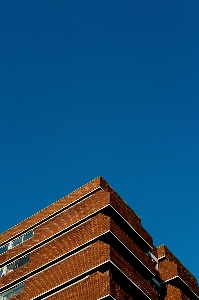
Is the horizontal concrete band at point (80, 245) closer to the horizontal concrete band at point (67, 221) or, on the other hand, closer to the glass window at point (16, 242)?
the horizontal concrete band at point (67, 221)

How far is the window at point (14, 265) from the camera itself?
46312 mm

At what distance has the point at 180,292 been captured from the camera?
45844 mm

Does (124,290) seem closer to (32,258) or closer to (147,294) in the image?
(147,294)

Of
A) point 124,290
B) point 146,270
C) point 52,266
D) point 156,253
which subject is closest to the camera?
point 124,290

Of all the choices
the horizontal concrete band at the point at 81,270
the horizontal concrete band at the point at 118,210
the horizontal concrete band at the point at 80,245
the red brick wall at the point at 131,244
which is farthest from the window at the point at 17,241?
the red brick wall at the point at 131,244

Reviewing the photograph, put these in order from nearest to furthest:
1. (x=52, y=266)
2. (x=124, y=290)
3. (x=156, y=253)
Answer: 1. (x=124, y=290)
2. (x=52, y=266)
3. (x=156, y=253)

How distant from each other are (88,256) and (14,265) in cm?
1216

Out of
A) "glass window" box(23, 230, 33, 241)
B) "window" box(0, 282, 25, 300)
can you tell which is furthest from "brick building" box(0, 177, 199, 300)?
"glass window" box(23, 230, 33, 241)

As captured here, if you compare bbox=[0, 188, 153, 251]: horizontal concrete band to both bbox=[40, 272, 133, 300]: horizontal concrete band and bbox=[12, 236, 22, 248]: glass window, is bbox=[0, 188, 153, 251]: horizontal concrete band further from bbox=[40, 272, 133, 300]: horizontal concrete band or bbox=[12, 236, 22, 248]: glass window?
bbox=[40, 272, 133, 300]: horizontal concrete band

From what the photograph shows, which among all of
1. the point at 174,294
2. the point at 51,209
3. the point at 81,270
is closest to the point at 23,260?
the point at 51,209

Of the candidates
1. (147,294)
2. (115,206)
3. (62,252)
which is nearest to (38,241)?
(62,252)

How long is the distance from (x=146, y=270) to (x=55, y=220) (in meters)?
9.91

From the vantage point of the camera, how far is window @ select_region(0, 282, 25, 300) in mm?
43281

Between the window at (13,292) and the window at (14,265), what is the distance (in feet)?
9.34
